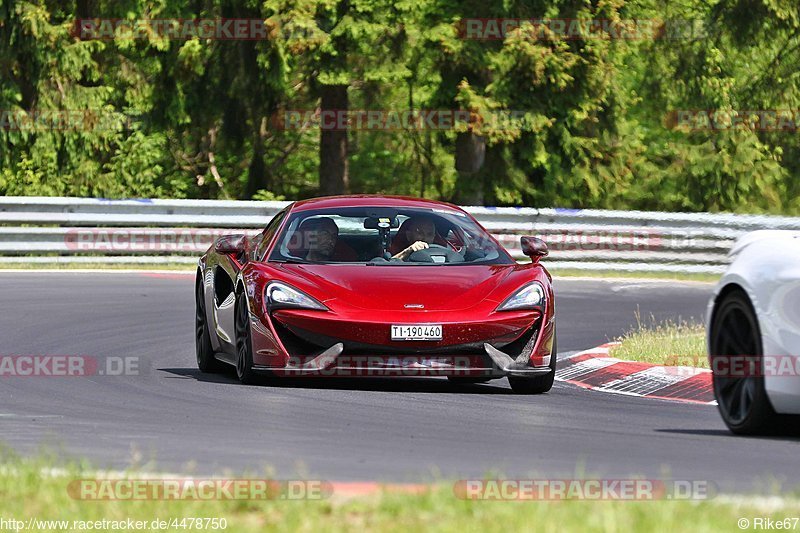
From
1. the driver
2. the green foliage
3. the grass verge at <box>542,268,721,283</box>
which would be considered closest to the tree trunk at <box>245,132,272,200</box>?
the green foliage

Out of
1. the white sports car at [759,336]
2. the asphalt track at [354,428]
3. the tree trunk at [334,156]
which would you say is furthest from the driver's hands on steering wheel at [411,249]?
the tree trunk at [334,156]

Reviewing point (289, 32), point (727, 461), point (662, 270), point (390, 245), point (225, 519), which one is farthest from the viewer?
point (289, 32)

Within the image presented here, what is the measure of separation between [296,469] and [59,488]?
1128mm

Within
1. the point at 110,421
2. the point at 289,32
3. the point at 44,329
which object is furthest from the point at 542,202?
the point at 110,421

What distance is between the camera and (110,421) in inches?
365

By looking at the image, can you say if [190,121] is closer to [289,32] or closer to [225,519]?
[289,32]

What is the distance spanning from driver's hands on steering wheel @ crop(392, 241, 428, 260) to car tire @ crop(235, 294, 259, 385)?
1239 mm

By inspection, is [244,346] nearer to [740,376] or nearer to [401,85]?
[740,376]

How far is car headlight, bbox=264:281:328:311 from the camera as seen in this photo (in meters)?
11.0

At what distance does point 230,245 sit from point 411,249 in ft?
4.26

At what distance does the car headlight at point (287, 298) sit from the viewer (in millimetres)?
10984

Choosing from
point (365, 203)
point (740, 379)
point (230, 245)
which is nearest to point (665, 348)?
point (365, 203)

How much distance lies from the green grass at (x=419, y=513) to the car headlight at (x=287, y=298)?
4.65 meters

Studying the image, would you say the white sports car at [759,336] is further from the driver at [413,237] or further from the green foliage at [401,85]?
the green foliage at [401,85]
